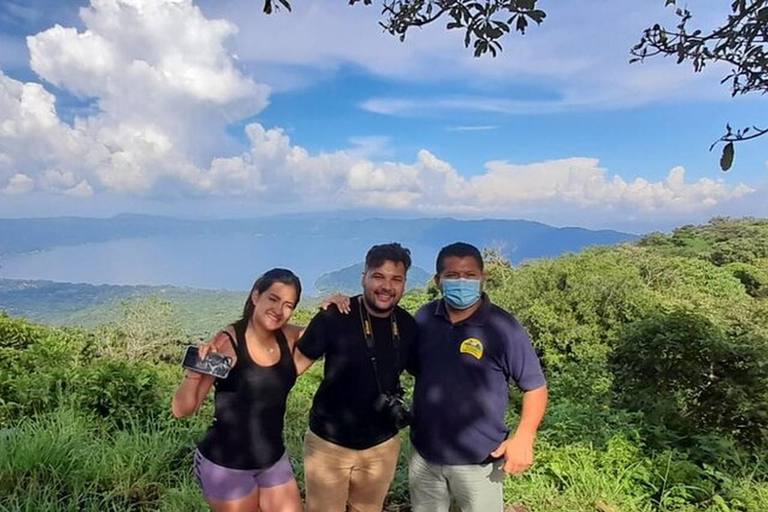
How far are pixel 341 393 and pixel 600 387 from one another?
6106mm

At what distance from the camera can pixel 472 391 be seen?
2357 millimetres

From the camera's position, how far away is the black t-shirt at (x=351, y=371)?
238 cm

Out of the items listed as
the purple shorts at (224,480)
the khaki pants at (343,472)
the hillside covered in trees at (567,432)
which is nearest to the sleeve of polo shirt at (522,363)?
the khaki pants at (343,472)

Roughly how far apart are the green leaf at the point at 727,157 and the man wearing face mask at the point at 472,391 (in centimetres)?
90

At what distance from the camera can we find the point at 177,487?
10.9ft

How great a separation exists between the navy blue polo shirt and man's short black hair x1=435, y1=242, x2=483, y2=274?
0.65 ft

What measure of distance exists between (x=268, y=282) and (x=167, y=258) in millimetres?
171542

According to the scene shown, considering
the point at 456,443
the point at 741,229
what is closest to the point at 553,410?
the point at 456,443

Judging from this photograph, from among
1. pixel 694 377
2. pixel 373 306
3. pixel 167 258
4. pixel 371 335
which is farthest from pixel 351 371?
pixel 167 258

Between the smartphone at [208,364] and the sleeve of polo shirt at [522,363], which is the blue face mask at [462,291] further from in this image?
the smartphone at [208,364]

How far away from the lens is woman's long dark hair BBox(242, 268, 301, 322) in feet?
7.78

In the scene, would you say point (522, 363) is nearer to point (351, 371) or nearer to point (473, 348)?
point (473, 348)

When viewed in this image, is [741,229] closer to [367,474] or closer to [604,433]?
[604,433]

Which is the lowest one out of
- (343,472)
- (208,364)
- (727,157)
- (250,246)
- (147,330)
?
(250,246)
